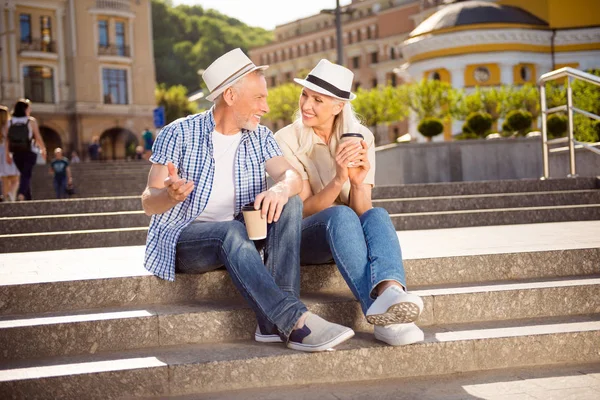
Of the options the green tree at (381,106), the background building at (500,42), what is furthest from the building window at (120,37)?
the background building at (500,42)

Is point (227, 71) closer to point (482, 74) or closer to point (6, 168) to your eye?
point (6, 168)

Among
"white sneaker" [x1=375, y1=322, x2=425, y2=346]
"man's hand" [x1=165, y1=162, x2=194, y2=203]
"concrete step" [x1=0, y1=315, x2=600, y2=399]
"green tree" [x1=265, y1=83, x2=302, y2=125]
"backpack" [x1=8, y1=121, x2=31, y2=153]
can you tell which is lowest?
"concrete step" [x1=0, y1=315, x2=600, y2=399]

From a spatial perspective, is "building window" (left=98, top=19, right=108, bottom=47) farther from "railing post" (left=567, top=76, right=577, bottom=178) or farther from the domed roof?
"railing post" (left=567, top=76, right=577, bottom=178)

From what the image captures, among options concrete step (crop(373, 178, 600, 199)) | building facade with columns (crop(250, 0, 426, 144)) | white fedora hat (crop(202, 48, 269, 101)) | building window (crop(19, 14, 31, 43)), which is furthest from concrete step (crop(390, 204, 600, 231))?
building facade with columns (crop(250, 0, 426, 144))

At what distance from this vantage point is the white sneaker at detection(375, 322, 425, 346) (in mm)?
4051

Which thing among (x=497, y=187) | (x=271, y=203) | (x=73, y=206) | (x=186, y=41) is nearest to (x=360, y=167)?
(x=271, y=203)

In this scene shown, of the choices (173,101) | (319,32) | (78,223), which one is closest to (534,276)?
(78,223)

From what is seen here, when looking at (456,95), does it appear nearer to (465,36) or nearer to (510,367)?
(465,36)

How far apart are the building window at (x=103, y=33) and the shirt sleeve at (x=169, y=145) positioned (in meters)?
49.3

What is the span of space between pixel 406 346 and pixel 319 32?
74.7 m

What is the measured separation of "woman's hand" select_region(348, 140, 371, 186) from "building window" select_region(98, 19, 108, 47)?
1955 inches

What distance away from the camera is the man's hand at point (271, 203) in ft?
13.3

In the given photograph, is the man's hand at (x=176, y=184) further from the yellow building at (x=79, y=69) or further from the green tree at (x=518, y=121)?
the yellow building at (x=79, y=69)

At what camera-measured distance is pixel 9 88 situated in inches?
1858
